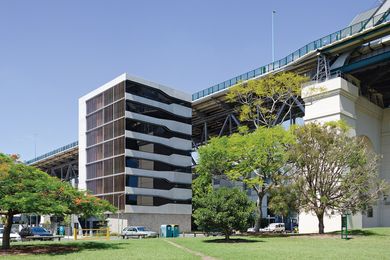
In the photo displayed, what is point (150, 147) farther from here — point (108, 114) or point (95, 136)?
point (95, 136)

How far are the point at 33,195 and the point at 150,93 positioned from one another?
48.0m

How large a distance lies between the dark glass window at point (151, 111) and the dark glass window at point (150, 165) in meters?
7.81

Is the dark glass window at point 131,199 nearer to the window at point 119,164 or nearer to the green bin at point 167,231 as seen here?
the window at point 119,164

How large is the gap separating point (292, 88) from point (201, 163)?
550 inches

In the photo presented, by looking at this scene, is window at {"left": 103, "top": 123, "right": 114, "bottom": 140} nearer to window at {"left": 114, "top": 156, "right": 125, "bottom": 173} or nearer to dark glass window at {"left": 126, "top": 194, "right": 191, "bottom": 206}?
window at {"left": 114, "top": 156, "right": 125, "bottom": 173}

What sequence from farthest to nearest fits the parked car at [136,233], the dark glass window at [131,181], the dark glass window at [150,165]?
the dark glass window at [150,165] < the dark glass window at [131,181] < the parked car at [136,233]

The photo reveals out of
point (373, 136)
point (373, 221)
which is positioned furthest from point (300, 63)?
point (373, 221)

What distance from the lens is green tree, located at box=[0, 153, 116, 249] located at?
94.2ft

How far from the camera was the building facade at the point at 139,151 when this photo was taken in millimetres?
71250

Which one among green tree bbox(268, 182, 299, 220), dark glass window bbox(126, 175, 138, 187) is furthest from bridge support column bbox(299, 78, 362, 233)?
dark glass window bbox(126, 175, 138, 187)

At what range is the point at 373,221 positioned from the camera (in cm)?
5756

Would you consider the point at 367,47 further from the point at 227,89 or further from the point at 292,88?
the point at 227,89

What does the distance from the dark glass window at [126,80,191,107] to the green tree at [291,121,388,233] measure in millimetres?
37660

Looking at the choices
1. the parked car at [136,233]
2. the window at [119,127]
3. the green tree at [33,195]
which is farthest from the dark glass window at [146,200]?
the green tree at [33,195]
